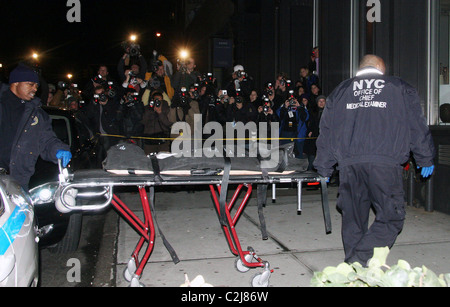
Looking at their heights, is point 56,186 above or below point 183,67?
below

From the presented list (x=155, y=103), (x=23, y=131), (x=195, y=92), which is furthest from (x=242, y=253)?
(x=195, y=92)

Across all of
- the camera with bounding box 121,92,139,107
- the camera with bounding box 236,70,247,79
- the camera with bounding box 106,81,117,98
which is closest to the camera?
the camera with bounding box 121,92,139,107

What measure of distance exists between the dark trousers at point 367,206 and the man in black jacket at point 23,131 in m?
2.59

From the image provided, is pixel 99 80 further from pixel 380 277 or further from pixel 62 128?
pixel 380 277

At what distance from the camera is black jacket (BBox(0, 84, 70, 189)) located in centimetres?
399

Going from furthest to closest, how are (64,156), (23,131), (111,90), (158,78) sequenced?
(158,78)
(111,90)
(23,131)
(64,156)

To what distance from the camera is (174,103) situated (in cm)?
867

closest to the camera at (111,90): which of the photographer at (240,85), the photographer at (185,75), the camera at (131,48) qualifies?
the camera at (131,48)

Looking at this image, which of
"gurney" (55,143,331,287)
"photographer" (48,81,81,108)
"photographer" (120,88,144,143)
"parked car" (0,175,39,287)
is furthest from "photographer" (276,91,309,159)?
"parked car" (0,175,39,287)

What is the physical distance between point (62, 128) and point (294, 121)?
5.16 meters

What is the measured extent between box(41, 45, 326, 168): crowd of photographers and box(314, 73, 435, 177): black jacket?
4196 mm

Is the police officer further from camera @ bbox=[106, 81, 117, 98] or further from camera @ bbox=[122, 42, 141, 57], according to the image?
camera @ bbox=[122, 42, 141, 57]

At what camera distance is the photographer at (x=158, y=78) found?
29.2 ft

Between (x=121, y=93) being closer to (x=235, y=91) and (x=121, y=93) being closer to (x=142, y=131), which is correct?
(x=142, y=131)
